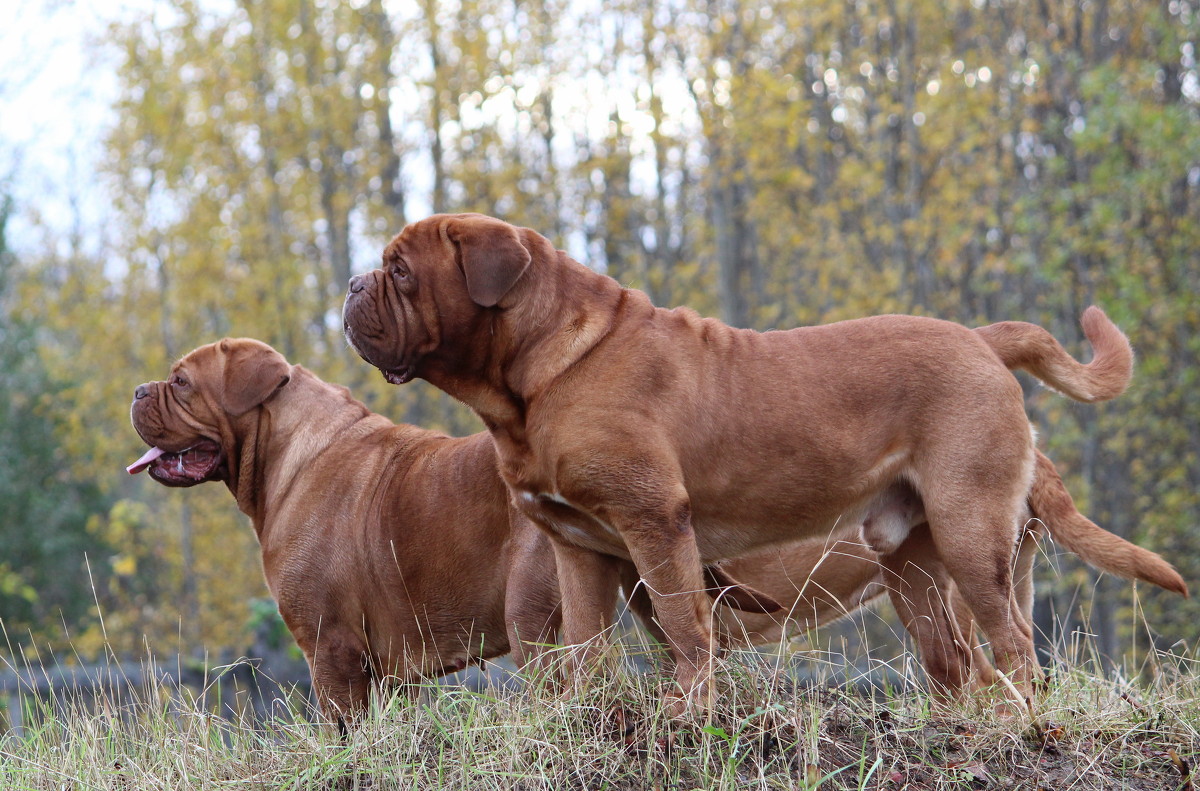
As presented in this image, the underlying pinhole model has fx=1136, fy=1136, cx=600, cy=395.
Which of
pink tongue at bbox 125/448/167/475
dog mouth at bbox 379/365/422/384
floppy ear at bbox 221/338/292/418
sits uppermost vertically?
dog mouth at bbox 379/365/422/384

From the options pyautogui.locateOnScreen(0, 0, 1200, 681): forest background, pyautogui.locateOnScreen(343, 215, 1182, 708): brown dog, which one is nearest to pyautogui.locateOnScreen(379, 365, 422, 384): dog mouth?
pyautogui.locateOnScreen(343, 215, 1182, 708): brown dog

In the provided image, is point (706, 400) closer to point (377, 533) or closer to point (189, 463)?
point (377, 533)

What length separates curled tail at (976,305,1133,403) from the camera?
184 inches

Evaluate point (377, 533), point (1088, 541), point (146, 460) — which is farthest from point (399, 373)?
point (1088, 541)

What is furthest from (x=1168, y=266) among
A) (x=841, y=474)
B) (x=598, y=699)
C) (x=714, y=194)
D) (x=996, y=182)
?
(x=598, y=699)

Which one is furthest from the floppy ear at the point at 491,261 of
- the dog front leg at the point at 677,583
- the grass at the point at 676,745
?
the grass at the point at 676,745

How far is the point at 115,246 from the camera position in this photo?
22016mm

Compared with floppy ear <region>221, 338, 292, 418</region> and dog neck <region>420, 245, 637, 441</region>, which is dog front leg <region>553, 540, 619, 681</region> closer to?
dog neck <region>420, 245, 637, 441</region>

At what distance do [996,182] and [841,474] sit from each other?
12.6 metres

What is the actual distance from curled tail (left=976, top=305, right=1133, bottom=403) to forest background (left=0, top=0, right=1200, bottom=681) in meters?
7.99

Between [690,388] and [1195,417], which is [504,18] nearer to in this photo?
[1195,417]

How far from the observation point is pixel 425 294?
420 cm

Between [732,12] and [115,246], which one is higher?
[732,12]

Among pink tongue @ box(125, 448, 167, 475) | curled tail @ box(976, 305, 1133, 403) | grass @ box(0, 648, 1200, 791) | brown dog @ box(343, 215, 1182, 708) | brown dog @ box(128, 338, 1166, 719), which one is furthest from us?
pink tongue @ box(125, 448, 167, 475)
